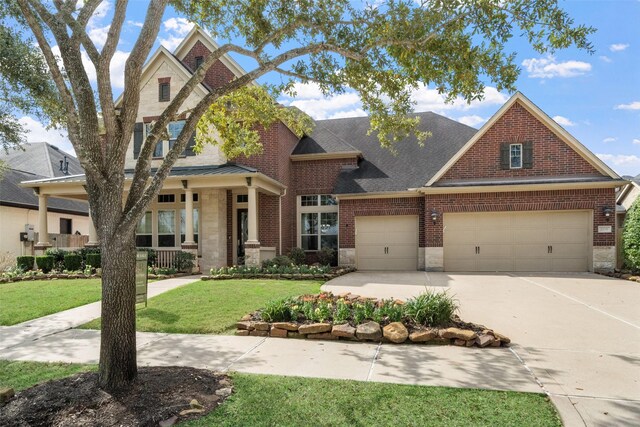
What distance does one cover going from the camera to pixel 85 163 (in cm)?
414

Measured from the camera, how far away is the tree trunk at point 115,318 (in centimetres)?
412

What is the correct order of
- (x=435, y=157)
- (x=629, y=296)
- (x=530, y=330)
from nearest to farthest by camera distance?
(x=530, y=330), (x=629, y=296), (x=435, y=157)

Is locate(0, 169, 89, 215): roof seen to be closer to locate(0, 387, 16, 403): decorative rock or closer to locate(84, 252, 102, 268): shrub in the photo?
locate(84, 252, 102, 268): shrub

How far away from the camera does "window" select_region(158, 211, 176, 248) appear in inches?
697

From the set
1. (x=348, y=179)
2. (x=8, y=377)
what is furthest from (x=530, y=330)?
(x=348, y=179)

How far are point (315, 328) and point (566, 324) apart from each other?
4.41 metres

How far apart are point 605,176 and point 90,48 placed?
1640 cm

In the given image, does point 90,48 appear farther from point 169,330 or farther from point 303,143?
point 303,143

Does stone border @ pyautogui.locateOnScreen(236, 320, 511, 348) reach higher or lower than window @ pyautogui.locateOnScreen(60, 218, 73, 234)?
lower

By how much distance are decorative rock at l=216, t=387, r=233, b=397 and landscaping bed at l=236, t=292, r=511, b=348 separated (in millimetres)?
2209

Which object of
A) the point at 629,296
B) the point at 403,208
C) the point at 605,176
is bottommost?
the point at 629,296

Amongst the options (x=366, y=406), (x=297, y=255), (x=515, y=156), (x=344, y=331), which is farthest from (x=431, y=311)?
(x=515, y=156)

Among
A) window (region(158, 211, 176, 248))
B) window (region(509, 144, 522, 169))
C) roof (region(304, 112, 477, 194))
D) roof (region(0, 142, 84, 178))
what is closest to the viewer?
window (region(509, 144, 522, 169))

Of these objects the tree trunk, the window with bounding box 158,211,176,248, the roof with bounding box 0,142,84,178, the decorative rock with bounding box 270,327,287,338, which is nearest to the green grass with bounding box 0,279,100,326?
the window with bounding box 158,211,176,248
